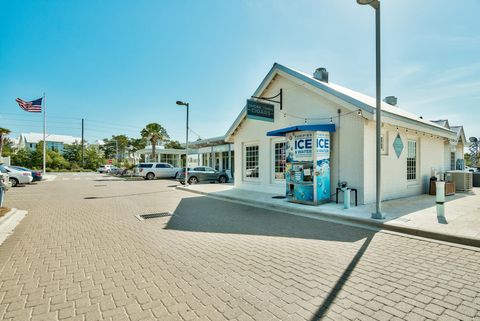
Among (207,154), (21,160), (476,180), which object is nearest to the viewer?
(476,180)

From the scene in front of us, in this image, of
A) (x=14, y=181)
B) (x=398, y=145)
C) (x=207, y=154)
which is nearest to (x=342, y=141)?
(x=398, y=145)

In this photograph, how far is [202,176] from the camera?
20.5 meters

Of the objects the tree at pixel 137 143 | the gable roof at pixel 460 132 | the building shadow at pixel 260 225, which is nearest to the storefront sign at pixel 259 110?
the building shadow at pixel 260 225

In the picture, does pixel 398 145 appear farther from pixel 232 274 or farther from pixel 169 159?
pixel 169 159

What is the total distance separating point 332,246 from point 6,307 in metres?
5.05

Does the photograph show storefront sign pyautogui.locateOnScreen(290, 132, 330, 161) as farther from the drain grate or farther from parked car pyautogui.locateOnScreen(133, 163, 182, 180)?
parked car pyautogui.locateOnScreen(133, 163, 182, 180)

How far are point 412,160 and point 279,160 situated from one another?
6.47m

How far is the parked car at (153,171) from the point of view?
2602 centimetres

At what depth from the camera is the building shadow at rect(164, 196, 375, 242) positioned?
5.93 metres

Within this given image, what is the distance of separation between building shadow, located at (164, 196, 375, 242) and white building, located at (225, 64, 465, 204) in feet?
10.3

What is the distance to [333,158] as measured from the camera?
9.86m

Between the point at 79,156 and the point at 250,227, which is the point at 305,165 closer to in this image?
the point at 250,227

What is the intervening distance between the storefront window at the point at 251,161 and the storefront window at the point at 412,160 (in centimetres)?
738

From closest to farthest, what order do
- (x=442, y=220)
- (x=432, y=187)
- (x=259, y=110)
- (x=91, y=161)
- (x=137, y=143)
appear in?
(x=442, y=220) < (x=259, y=110) < (x=432, y=187) < (x=91, y=161) < (x=137, y=143)
